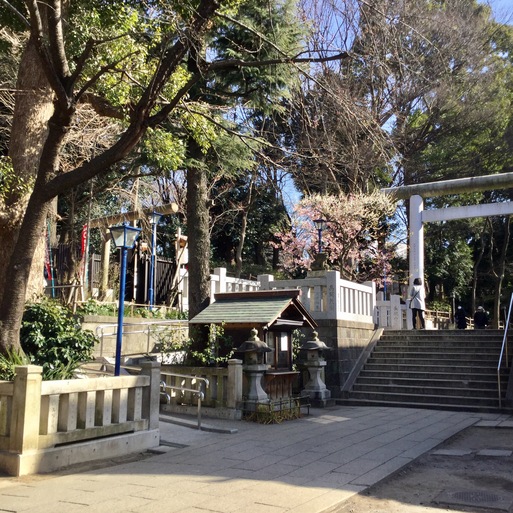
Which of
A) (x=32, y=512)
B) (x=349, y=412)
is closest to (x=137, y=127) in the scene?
(x=32, y=512)

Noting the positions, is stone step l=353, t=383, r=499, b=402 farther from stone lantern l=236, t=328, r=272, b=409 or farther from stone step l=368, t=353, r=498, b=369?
stone lantern l=236, t=328, r=272, b=409

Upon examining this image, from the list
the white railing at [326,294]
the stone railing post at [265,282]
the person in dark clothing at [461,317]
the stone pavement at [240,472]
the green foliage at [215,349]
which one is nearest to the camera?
the stone pavement at [240,472]

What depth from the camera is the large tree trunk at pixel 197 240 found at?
13000mm

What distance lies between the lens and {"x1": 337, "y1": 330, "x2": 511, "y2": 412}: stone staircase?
13.8m

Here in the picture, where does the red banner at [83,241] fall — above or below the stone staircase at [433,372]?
above

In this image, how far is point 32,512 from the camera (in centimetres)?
514

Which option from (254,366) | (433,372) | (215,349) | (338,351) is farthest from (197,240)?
(433,372)

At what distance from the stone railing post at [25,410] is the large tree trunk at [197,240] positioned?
6.51 m

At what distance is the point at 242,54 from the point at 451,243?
970 inches

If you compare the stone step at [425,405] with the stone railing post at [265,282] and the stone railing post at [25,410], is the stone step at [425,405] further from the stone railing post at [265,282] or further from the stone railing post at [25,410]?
the stone railing post at [25,410]

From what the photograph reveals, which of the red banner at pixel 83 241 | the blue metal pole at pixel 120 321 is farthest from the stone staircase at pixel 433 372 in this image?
the red banner at pixel 83 241

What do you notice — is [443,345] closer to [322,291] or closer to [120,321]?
[322,291]

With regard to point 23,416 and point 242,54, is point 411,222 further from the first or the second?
point 23,416

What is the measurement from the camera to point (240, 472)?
6.81m
